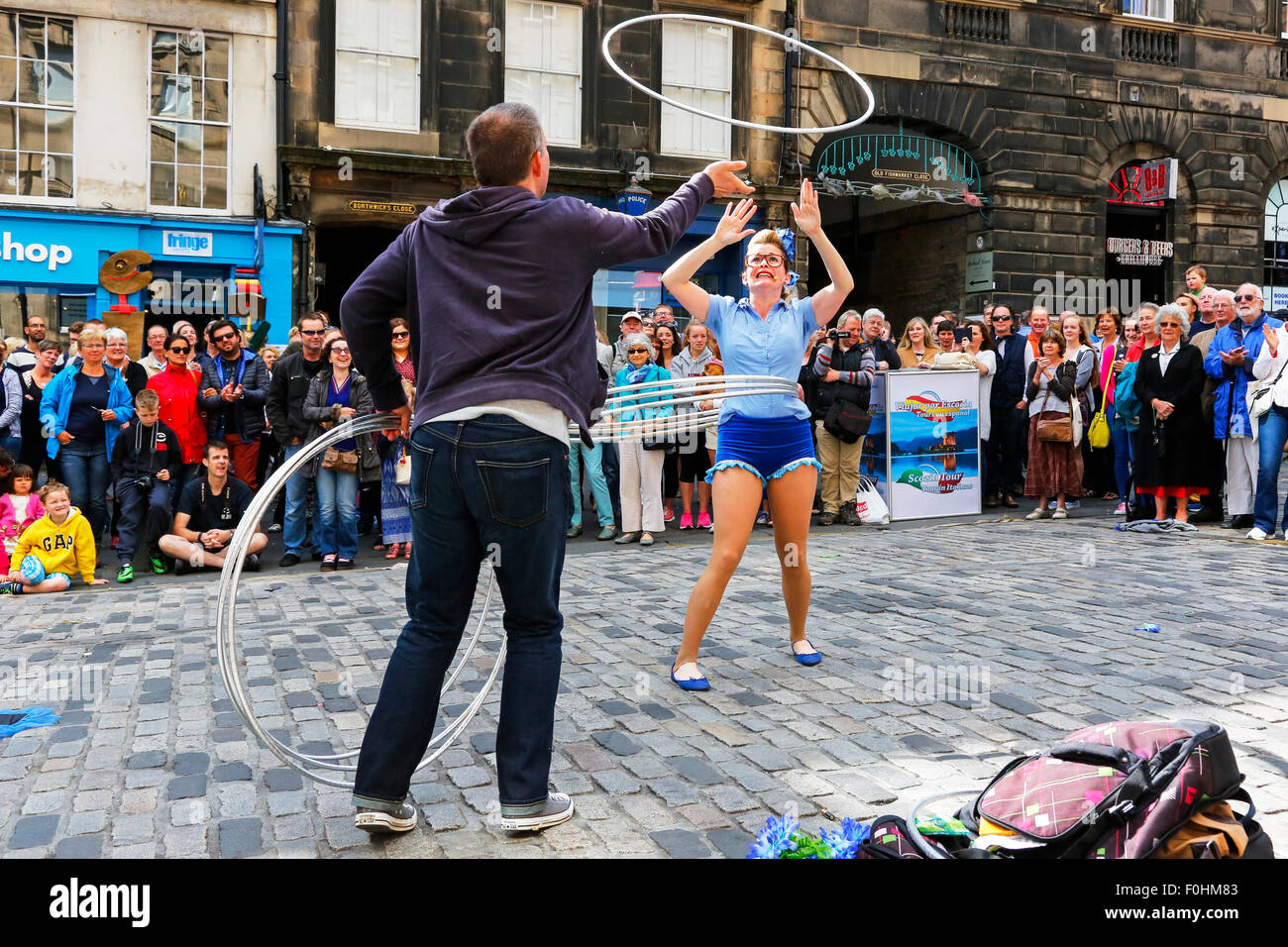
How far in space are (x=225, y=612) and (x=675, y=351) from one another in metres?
9.42

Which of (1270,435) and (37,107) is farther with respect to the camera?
(37,107)

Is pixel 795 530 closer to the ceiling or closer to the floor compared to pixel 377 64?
closer to the floor

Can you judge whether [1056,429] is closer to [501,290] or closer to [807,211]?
[807,211]

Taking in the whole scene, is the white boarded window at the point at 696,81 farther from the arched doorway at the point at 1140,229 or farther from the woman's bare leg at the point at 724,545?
the woman's bare leg at the point at 724,545

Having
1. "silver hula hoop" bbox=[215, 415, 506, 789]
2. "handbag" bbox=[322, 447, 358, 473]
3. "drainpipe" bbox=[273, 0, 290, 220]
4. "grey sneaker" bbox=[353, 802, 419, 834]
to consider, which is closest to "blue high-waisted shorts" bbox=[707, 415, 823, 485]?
"silver hula hoop" bbox=[215, 415, 506, 789]

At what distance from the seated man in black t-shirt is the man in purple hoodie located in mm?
6980

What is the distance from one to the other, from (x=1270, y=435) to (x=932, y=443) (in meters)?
3.48

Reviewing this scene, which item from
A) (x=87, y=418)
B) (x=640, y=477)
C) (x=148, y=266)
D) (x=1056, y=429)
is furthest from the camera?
(x=148, y=266)

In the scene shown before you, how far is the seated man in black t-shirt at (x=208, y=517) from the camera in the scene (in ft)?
33.9

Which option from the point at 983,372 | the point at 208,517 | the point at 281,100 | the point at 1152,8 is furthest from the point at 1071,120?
the point at 208,517

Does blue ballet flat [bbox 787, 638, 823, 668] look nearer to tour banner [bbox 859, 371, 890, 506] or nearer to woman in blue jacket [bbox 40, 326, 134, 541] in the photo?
tour banner [bbox 859, 371, 890, 506]

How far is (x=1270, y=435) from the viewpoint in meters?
11.3

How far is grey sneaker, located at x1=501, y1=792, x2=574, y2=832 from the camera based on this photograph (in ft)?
12.4

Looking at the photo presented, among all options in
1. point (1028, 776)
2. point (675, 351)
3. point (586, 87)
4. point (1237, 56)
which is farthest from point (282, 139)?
point (1237, 56)
